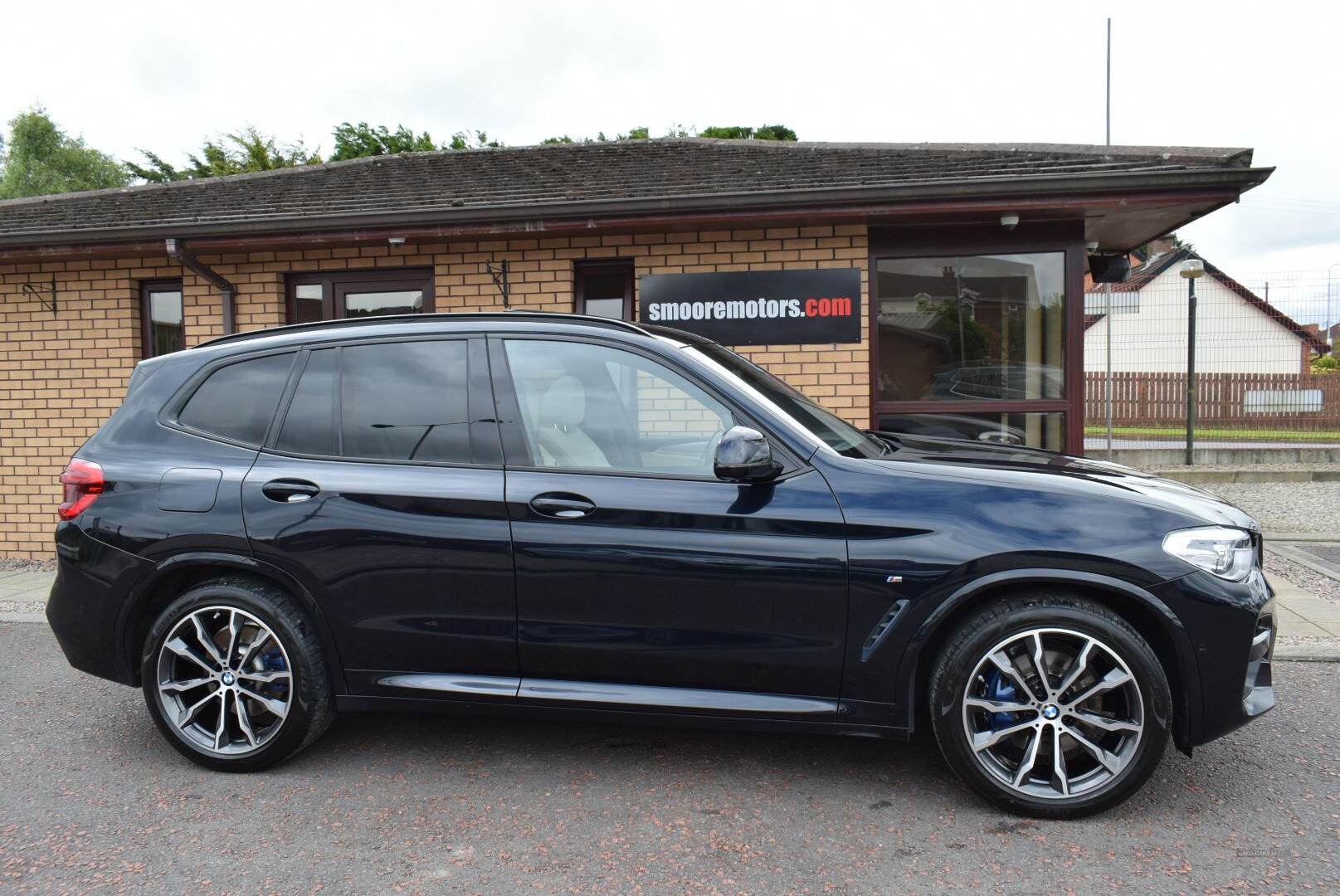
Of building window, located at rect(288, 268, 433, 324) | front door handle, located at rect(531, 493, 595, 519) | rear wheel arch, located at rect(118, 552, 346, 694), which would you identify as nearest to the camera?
front door handle, located at rect(531, 493, 595, 519)

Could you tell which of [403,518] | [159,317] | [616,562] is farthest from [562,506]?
[159,317]

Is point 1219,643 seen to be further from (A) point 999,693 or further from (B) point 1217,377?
(B) point 1217,377

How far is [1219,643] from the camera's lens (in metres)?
2.89

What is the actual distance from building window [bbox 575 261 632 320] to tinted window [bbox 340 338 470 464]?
3999 mm

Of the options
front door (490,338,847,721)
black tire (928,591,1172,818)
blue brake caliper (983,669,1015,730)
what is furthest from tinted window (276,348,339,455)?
blue brake caliper (983,669,1015,730)

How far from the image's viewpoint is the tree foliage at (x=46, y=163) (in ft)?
140

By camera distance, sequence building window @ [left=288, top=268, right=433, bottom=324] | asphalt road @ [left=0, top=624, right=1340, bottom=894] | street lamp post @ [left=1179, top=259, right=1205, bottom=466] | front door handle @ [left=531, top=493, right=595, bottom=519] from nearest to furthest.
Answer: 1. asphalt road @ [left=0, top=624, right=1340, bottom=894]
2. front door handle @ [left=531, top=493, right=595, bottom=519]
3. building window @ [left=288, top=268, right=433, bottom=324]
4. street lamp post @ [left=1179, top=259, right=1205, bottom=466]

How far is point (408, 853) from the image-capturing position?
2834 mm

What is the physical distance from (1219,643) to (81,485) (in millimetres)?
4277

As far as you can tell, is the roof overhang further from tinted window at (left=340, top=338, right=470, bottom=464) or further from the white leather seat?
the white leather seat

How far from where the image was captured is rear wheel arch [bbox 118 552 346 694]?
134 inches

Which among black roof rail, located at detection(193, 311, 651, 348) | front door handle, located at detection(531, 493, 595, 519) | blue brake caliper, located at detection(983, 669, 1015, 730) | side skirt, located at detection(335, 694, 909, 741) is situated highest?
black roof rail, located at detection(193, 311, 651, 348)

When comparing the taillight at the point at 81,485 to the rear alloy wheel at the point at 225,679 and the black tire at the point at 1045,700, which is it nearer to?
the rear alloy wheel at the point at 225,679

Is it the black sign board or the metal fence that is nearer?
the black sign board
